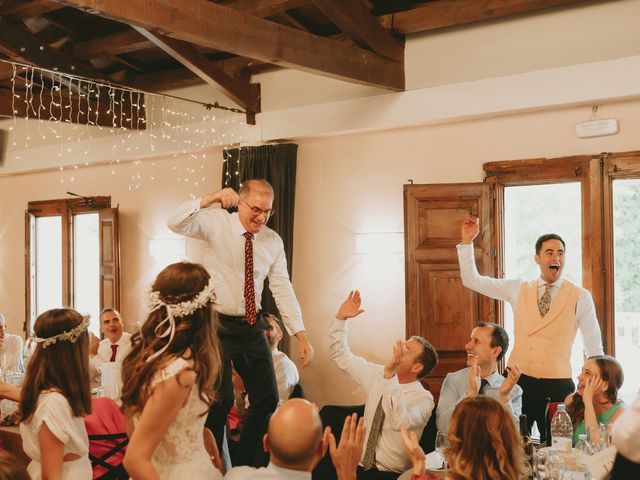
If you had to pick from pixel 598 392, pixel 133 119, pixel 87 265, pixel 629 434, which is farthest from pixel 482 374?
pixel 87 265

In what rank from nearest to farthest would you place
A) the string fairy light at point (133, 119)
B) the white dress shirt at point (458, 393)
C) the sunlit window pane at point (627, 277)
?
the white dress shirt at point (458, 393), the sunlit window pane at point (627, 277), the string fairy light at point (133, 119)

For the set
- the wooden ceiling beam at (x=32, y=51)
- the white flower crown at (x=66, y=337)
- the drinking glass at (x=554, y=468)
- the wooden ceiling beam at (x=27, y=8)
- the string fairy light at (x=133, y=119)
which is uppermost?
the wooden ceiling beam at (x=27, y=8)

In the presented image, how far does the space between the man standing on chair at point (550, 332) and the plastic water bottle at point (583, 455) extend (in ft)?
5.55

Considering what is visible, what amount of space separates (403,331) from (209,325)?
445 centimetres

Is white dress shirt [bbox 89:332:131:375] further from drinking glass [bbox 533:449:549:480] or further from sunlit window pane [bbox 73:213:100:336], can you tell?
drinking glass [bbox 533:449:549:480]

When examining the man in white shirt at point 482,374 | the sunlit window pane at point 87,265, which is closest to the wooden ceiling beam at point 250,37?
the man in white shirt at point 482,374

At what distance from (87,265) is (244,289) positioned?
18.8 feet

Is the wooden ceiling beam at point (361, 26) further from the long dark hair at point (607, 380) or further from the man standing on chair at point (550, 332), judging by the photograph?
the long dark hair at point (607, 380)

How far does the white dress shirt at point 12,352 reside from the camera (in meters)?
Answer: 6.35

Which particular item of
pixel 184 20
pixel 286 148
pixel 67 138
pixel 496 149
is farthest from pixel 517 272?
pixel 67 138

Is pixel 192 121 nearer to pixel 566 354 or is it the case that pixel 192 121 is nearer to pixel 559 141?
pixel 559 141

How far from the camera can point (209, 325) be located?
8.24 feet

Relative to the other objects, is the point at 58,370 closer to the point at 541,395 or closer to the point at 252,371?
the point at 252,371

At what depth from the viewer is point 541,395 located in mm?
4941
